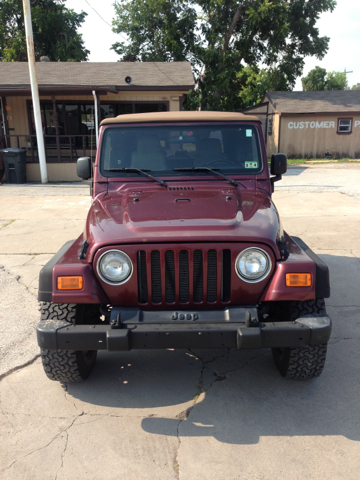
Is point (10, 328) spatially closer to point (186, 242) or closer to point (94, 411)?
point (94, 411)

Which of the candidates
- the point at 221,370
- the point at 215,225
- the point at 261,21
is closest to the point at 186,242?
the point at 215,225

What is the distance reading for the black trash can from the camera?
13820mm

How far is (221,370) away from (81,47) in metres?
33.0

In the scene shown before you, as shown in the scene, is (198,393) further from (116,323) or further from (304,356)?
(116,323)

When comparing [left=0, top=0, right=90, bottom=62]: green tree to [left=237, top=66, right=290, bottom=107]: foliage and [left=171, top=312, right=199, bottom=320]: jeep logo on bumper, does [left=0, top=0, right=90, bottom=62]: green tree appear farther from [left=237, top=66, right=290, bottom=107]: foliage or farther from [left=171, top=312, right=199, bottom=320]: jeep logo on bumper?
[left=171, top=312, right=199, bottom=320]: jeep logo on bumper

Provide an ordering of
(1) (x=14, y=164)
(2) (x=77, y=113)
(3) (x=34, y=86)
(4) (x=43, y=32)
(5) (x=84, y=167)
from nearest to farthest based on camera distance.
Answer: (5) (x=84, y=167)
(3) (x=34, y=86)
(1) (x=14, y=164)
(2) (x=77, y=113)
(4) (x=43, y=32)

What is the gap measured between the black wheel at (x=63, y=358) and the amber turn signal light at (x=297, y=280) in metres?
1.37

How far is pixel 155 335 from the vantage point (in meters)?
2.48

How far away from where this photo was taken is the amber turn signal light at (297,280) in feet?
8.52

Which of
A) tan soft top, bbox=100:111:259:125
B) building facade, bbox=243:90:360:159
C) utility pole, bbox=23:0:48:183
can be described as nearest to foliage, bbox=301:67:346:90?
building facade, bbox=243:90:360:159

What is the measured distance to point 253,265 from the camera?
263 centimetres

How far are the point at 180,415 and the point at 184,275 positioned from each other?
3.04 feet

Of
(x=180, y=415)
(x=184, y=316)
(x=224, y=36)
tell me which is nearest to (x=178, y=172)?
(x=184, y=316)

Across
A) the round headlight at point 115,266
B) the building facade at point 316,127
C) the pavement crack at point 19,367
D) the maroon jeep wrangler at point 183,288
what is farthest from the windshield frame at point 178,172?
the building facade at point 316,127
